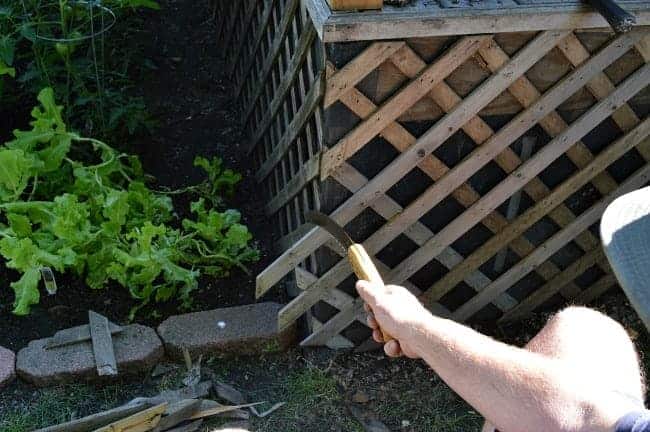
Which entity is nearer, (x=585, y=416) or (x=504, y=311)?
(x=585, y=416)

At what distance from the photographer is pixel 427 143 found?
2.68 meters

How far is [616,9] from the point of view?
2.37 metres

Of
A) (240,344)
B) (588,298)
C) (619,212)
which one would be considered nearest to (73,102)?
(240,344)

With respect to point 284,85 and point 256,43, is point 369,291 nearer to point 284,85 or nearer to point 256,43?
point 284,85

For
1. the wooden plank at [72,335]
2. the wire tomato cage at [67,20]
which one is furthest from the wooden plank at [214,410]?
the wire tomato cage at [67,20]

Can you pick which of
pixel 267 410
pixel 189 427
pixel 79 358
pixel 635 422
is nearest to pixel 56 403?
pixel 79 358

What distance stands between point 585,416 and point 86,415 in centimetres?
198

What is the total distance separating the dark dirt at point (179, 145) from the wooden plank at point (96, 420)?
1.62 ft

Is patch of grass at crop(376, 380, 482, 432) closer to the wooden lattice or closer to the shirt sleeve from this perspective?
the wooden lattice

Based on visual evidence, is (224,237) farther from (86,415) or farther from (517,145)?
(517,145)

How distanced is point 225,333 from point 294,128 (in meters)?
0.85

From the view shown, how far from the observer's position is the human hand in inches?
78.6

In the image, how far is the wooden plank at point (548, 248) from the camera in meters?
3.07

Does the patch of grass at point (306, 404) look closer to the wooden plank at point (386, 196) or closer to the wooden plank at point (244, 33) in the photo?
the wooden plank at point (386, 196)
